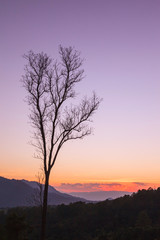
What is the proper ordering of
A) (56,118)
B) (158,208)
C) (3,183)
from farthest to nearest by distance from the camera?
1. (3,183)
2. (158,208)
3. (56,118)

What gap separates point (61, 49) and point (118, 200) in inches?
1278

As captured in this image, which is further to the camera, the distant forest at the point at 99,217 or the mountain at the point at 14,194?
the mountain at the point at 14,194

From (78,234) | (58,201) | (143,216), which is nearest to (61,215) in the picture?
(78,234)

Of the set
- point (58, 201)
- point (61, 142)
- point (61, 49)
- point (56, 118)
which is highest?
point (61, 49)

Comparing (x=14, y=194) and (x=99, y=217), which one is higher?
(x=99, y=217)

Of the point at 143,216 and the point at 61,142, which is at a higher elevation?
the point at 61,142

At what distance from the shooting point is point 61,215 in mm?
38500

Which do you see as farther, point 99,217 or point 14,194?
point 14,194

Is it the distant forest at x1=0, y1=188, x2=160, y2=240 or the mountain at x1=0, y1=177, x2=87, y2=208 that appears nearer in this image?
the distant forest at x1=0, y1=188, x2=160, y2=240

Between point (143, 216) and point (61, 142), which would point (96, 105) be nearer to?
point (61, 142)

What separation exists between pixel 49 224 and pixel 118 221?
26.5 feet

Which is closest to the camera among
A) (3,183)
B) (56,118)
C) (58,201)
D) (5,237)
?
(5,237)

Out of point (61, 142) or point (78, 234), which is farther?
point (78, 234)

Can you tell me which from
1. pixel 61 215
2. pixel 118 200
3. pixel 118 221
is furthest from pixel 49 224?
pixel 118 200
